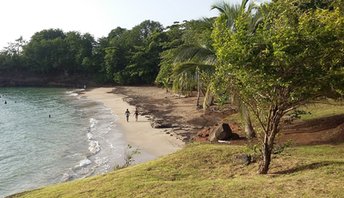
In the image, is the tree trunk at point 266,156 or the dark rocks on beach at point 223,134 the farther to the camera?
the dark rocks on beach at point 223,134

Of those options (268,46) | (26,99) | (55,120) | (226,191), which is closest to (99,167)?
(226,191)

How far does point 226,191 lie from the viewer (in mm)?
9859

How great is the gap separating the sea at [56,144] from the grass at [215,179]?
894 cm

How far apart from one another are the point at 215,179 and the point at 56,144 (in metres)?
22.3

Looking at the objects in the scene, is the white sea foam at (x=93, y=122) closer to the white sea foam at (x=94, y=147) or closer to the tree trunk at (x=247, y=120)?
the white sea foam at (x=94, y=147)

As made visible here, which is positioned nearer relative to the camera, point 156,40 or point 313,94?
point 313,94

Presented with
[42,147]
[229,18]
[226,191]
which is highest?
[229,18]

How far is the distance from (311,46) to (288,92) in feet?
4.61

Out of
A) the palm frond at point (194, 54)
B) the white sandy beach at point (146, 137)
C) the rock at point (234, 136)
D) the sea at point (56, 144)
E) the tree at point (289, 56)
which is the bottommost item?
the sea at point (56, 144)

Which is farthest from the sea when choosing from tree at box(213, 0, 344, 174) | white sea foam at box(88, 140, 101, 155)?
tree at box(213, 0, 344, 174)

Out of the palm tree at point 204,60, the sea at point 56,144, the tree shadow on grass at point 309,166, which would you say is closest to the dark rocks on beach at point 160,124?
the sea at point 56,144

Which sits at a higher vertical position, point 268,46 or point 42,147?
point 268,46

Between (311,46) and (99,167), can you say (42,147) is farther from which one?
(311,46)

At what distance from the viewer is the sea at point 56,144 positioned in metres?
22.3
